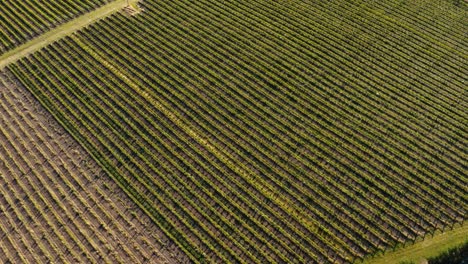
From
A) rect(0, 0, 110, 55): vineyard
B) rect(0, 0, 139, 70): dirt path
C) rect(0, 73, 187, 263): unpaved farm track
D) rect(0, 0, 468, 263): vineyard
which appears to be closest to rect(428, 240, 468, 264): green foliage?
rect(0, 0, 468, 263): vineyard

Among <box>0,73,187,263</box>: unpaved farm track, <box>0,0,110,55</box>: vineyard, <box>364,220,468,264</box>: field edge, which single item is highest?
<box>364,220,468,264</box>: field edge

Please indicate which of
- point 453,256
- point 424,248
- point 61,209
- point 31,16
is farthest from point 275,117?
point 31,16

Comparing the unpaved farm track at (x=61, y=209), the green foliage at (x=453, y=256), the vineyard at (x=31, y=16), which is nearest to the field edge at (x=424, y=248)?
the green foliage at (x=453, y=256)

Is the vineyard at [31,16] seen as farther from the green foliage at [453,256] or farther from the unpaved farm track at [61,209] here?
the green foliage at [453,256]

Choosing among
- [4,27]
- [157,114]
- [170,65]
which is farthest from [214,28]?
[4,27]

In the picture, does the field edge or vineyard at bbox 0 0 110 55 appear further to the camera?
vineyard at bbox 0 0 110 55

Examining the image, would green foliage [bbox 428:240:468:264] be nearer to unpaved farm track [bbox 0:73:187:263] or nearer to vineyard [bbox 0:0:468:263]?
vineyard [bbox 0:0:468:263]

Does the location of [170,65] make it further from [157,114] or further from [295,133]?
[295,133]
